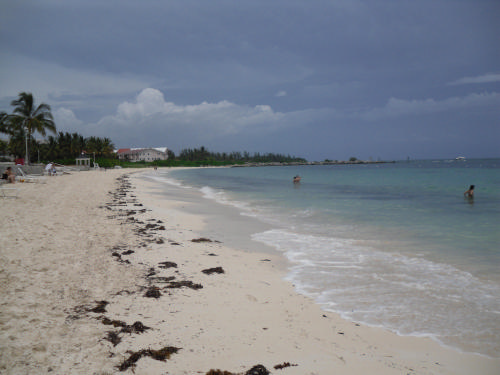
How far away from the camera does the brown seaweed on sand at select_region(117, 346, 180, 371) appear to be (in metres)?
2.98

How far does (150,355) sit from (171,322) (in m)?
0.71

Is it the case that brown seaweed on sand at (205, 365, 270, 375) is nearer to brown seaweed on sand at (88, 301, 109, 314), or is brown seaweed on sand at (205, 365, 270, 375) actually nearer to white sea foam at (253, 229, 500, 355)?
brown seaweed on sand at (88, 301, 109, 314)

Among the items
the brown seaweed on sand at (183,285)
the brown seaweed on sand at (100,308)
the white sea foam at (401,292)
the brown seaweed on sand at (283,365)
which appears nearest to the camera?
the brown seaweed on sand at (283,365)

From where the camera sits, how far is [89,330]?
11.5 feet

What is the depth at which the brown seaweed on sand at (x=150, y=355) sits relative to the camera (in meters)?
2.98

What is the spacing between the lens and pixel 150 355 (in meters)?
3.14

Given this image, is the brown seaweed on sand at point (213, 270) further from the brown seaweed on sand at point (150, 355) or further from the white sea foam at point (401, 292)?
the brown seaweed on sand at point (150, 355)

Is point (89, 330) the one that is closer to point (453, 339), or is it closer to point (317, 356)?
point (317, 356)

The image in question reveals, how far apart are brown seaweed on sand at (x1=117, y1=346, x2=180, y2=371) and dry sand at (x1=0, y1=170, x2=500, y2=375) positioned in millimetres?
15

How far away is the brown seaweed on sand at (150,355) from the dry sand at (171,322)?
1 centimetres

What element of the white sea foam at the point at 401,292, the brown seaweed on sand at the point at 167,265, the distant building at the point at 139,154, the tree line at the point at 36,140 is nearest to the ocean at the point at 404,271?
the white sea foam at the point at 401,292

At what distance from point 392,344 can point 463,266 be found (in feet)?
15.2

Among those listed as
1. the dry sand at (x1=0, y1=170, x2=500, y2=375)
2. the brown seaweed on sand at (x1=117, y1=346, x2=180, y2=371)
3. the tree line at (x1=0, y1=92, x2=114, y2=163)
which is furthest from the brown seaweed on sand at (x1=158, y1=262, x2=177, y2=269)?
the tree line at (x1=0, y1=92, x2=114, y2=163)

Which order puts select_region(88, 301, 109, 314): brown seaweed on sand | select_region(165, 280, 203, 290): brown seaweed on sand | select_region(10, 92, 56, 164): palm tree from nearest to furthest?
select_region(88, 301, 109, 314): brown seaweed on sand < select_region(165, 280, 203, 290): brown seaweed on sand < select_region(10, 92, 56, 164): palm tree
